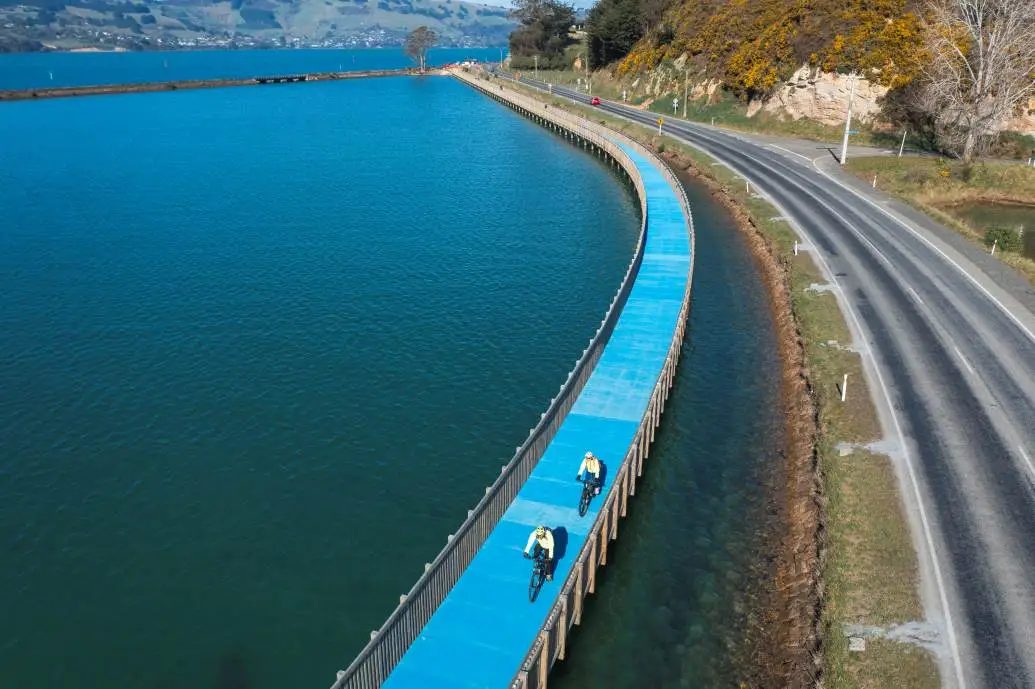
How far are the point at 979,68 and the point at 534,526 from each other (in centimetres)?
7866

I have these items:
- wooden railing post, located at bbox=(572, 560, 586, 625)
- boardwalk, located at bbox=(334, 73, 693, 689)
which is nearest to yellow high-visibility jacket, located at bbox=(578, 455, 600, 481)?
boardwalk, located at bbox=(334, 73, 693, 689)

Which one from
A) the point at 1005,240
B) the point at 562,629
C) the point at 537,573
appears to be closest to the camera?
the point at 562,629

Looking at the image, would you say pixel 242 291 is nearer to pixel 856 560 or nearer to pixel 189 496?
pixel 189 496

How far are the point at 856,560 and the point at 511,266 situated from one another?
40.0 meters

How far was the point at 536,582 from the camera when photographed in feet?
80.4

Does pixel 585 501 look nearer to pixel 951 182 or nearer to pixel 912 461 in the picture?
pixel 912 461

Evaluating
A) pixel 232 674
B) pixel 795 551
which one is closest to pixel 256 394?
pixel 232 674

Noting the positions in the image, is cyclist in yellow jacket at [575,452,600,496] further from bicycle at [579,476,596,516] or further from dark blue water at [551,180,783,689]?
dark blue water at [551,180,783,689]

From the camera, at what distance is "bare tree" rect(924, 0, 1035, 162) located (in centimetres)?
7164

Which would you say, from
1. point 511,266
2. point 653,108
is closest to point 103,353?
point 511,266

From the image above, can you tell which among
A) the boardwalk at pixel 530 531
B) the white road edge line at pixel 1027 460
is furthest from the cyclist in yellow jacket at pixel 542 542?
the white road edge line at pixel 1027 460

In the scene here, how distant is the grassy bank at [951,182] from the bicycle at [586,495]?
55.3 meters

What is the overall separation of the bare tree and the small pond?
6.21 meters

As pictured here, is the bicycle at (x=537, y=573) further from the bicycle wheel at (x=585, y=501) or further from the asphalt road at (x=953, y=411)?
the asphalt road at (x=953, y=411)
